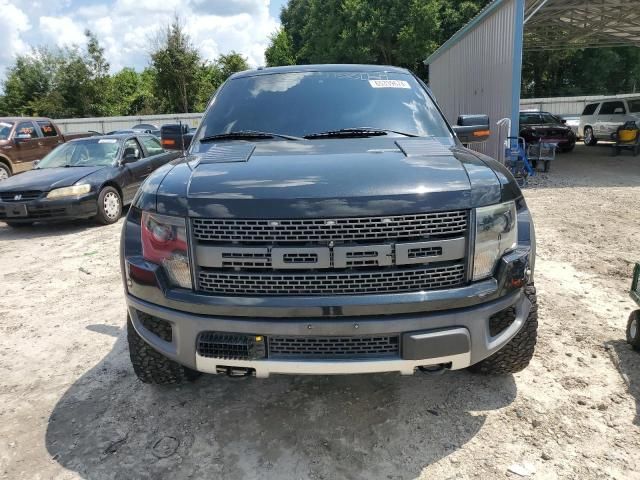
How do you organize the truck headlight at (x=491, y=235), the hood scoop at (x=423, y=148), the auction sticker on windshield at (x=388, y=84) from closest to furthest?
1. the truck headlight at (x=491, y=235)
2. the hood scoop at (x=423, y=148)
3. the auction sticker on windshield at (x=388, y=84)

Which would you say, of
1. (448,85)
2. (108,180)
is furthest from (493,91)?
(108,180)

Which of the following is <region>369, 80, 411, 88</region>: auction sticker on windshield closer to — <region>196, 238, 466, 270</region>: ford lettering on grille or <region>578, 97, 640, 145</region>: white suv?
<region>196, 238, 466, 270</region>: ford lettering on grille

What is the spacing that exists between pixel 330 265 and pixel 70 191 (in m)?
6.84

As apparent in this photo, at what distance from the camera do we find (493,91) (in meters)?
12.8

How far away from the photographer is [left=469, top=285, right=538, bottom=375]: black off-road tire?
277cm

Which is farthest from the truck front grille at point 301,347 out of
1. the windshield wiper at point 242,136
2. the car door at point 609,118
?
the car door at point 609,118

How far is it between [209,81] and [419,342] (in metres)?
38.6

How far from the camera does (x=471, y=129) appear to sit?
3809 mm

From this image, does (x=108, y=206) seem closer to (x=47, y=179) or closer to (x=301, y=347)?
(x=47, y=179)

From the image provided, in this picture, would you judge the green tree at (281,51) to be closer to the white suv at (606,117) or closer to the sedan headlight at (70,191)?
the white suv at (606,117)

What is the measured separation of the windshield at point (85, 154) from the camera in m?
8.63

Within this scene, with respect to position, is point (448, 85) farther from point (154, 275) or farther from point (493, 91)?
point (154, 275)

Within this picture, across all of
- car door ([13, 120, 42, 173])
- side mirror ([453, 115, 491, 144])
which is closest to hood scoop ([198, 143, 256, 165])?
side mirror ([453, 115, 491, 144])

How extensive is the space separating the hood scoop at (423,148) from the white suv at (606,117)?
54.0ft
